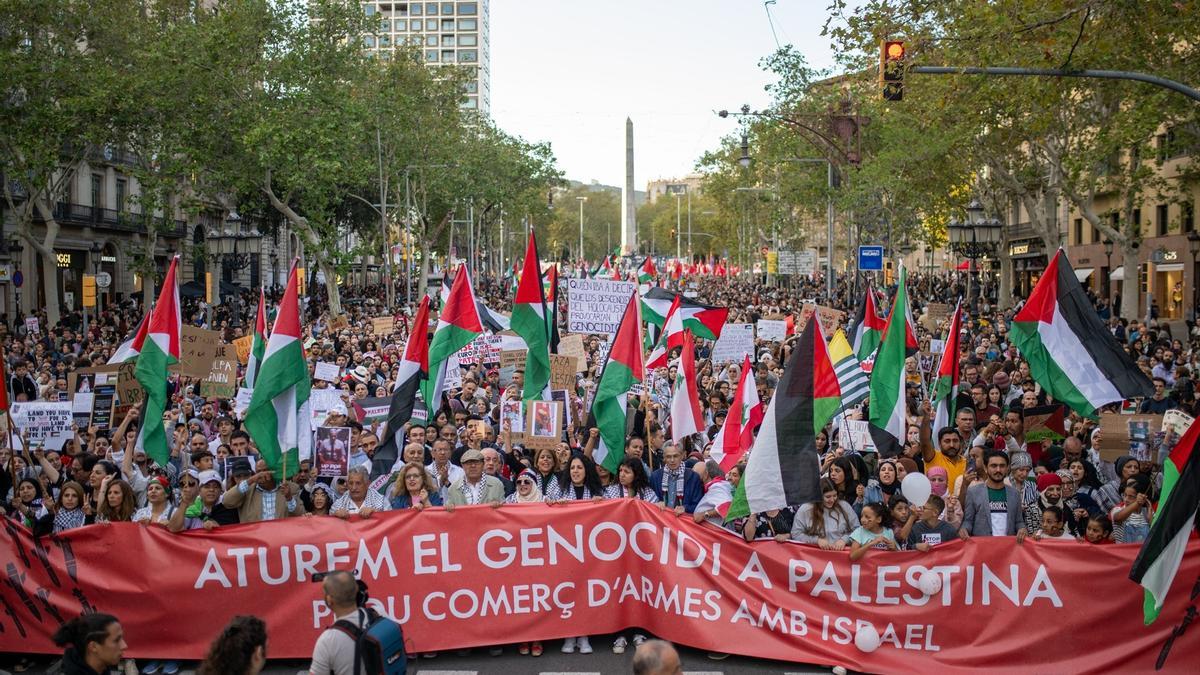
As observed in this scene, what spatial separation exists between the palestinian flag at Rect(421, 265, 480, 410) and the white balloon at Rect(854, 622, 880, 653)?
5807 mm

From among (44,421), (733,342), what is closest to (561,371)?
(733,342)

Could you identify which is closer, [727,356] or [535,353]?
[535,353]

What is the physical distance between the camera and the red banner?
8.63 m

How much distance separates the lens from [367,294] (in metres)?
64.2

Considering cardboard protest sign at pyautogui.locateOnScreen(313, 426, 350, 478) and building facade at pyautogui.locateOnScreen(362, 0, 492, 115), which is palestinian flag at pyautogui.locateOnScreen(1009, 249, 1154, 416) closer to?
cardboard protest sign at pyautogui.locateOnScreen(313, 426, 350, 478)

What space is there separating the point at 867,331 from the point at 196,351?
27.1ft

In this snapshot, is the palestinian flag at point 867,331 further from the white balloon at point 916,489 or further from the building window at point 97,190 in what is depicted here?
Answer: the building window at point 97,190

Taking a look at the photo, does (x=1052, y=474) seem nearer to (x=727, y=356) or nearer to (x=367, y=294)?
(x=727, y=356)

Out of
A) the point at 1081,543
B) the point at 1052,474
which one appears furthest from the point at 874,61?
the point at 1081,543

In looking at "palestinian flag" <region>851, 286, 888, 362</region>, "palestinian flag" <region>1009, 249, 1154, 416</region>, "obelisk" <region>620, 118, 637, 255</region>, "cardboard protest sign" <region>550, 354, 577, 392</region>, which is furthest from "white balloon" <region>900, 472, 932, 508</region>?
"obelisk" <region>620, 118, 637, 255</region>

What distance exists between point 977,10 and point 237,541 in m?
10.7

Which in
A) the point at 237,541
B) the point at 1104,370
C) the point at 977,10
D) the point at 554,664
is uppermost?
the point at 977,10

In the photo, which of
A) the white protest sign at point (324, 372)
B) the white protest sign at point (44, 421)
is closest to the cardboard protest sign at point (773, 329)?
the white protest sign at point (324, 372)

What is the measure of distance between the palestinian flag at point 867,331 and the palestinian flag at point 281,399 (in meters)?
7.92
